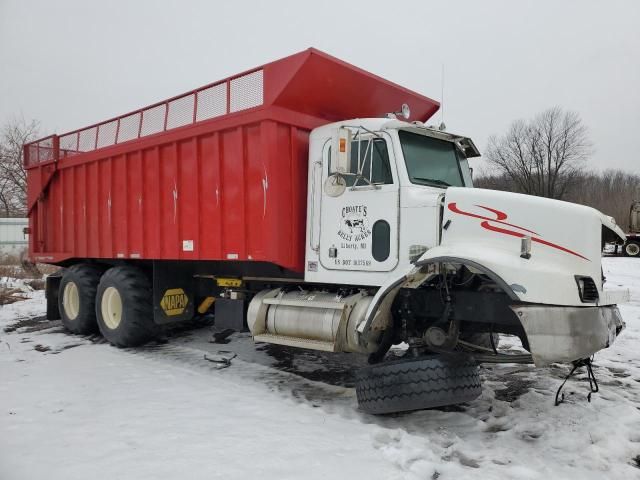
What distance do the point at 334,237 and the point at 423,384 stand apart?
6.26 ft

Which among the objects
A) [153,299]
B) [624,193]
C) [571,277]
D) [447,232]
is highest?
[624,193]

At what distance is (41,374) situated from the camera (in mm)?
5809

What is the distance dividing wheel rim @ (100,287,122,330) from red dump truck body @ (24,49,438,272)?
59 centimetres

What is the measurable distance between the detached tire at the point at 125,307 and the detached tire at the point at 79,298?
1.67 ft

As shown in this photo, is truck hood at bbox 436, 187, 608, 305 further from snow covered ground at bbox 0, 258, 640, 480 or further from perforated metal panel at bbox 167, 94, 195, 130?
perforated metal panel at bbox 167, 94, 195, 130

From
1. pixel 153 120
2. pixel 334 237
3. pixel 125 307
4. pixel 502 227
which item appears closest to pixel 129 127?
pixel 153 120

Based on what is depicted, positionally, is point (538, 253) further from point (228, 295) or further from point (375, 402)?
point (228, 295)

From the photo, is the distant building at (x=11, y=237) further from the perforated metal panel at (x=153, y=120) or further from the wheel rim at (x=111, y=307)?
the perforated metal panel at (x=153, y=120)

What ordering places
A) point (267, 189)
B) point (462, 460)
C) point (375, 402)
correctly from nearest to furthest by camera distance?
1. point (462, 460)
2. point (375, 402)
3. point (267, 189)

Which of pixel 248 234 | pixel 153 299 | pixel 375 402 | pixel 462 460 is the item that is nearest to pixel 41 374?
pixel 153 299

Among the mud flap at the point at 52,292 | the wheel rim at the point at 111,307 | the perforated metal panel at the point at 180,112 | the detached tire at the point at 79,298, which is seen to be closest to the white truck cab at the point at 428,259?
the perforated metal panel at the point at 180,112

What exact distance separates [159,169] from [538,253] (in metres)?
5.13

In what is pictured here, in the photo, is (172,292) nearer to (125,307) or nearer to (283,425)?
(125,307)

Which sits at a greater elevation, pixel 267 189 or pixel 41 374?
pixel 267 189
